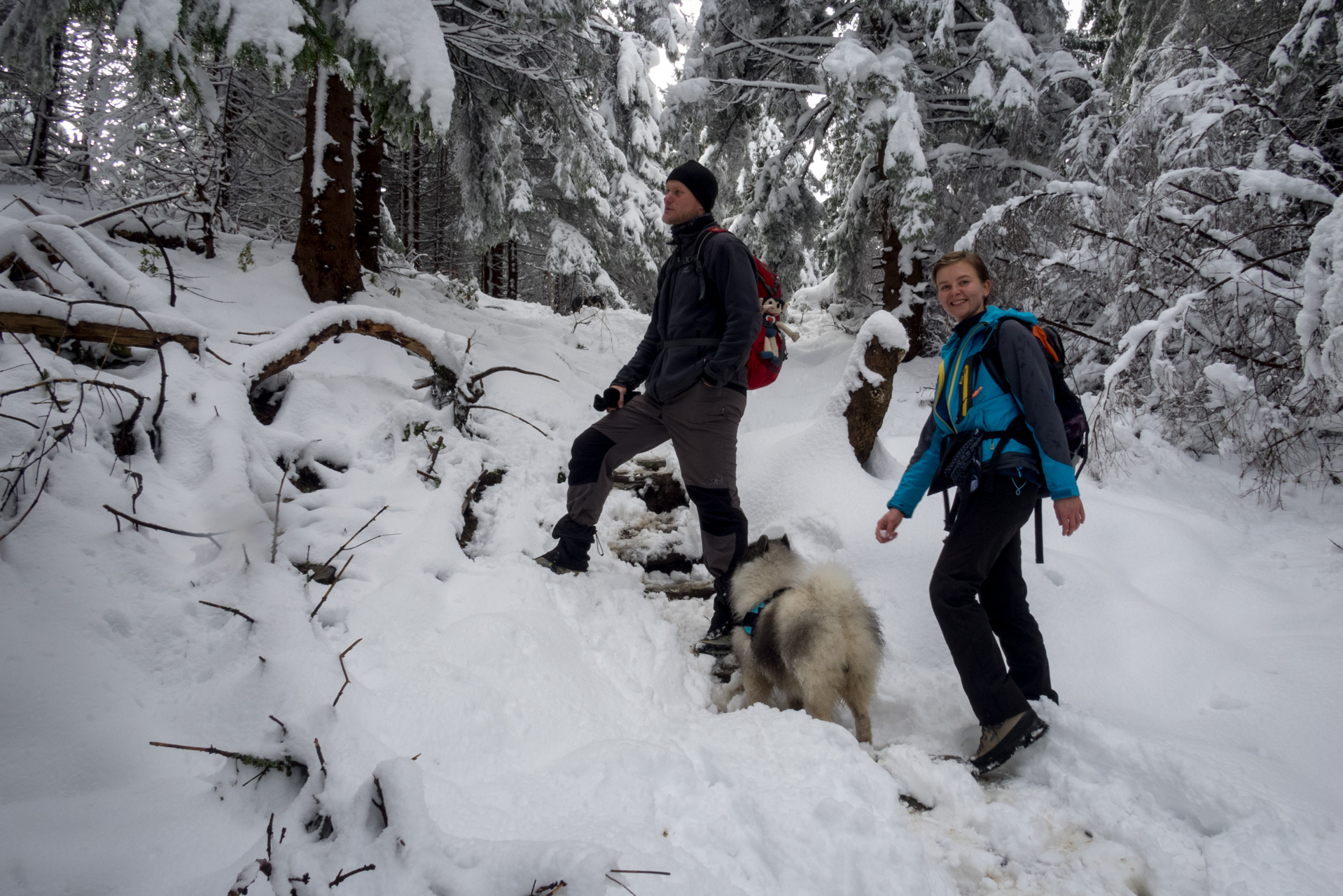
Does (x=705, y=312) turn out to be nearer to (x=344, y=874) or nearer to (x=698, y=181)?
(x=698, y=181)

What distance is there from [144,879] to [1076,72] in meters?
11.7

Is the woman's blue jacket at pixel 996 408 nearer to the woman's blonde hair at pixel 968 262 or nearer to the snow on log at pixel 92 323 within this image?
the woman's blonde hair at pixel 968 262

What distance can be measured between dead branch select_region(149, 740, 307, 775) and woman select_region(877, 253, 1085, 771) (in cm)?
230

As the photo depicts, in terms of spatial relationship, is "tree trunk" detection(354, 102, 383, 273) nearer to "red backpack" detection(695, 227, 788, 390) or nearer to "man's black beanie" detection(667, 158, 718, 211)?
"man's black beanie" detection(667, 158, 718, 211)

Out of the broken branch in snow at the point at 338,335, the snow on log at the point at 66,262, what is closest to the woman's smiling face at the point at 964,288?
the broken branch in snow at the point at 338,335

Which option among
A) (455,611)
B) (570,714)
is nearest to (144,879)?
(570,714)

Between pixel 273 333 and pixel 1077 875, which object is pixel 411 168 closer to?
pixel 273 333

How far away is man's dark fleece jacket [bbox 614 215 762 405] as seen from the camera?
2936mm

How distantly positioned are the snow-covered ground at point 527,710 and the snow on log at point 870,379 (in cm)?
90

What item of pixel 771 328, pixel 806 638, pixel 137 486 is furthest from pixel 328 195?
pixel 806 638

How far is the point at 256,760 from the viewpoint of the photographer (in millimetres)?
1571

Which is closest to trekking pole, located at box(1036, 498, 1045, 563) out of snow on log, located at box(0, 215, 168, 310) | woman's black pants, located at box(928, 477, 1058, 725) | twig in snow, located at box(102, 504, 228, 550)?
woman's black pants, located at box(928, 477, 1058, 725)

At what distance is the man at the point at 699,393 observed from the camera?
297 cm

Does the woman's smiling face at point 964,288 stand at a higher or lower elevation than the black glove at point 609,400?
higher
